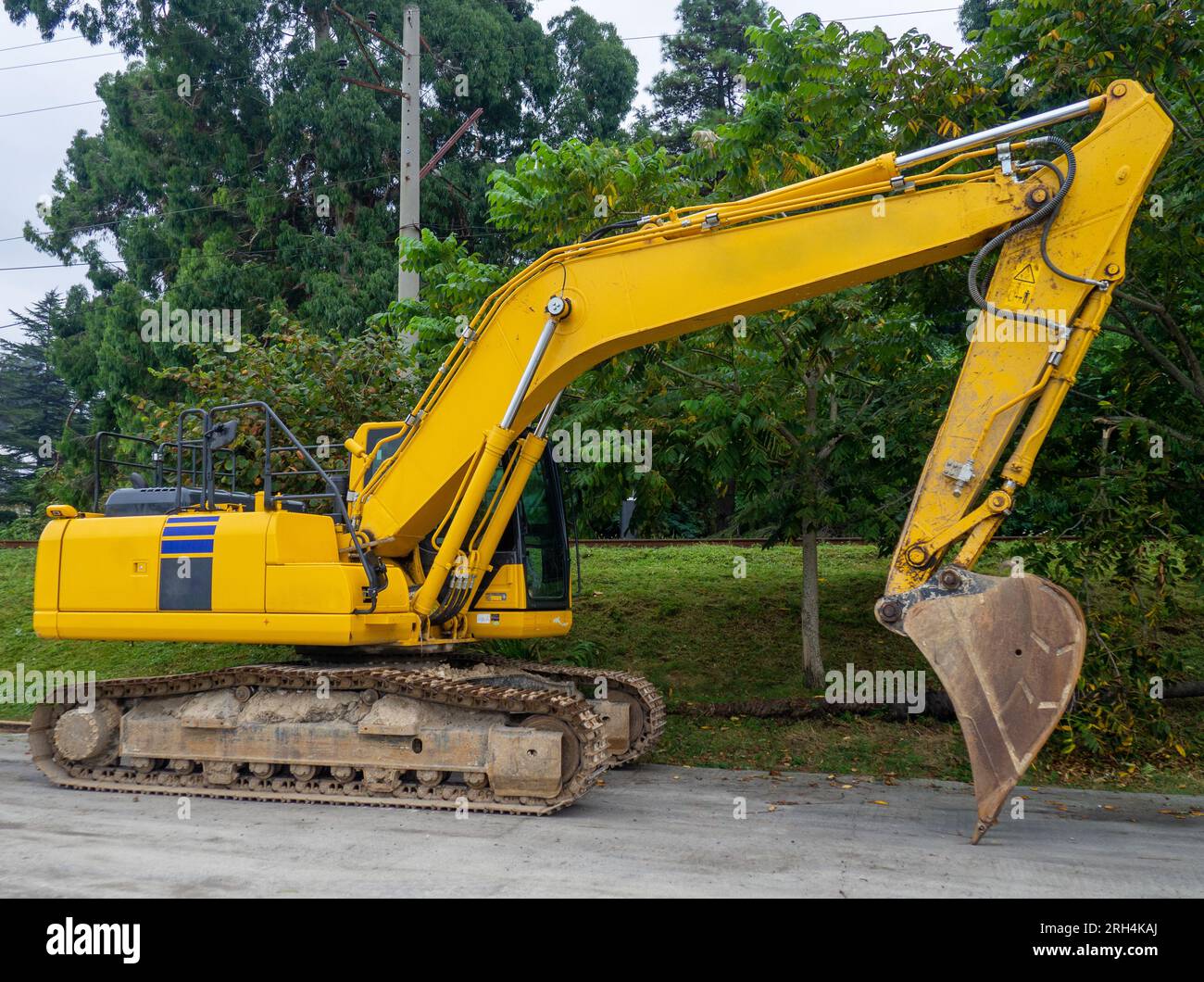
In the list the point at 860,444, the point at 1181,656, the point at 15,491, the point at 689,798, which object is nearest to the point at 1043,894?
the point at 689,798

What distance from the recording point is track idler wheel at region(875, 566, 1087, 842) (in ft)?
20.6

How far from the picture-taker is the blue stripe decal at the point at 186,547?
8.56 meters

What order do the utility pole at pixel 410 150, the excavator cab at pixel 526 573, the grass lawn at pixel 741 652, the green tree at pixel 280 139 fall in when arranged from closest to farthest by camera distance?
1. the excavator cab at pixel 526 573
2. the grass lawn at pixel 741 652
3. the utility pole at pixel 410 150
4. the green tree at pixel 280 139

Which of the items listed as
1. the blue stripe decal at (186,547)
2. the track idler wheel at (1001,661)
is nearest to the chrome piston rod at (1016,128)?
the track idler wheel at (1001,661)

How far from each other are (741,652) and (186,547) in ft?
→ 22.6

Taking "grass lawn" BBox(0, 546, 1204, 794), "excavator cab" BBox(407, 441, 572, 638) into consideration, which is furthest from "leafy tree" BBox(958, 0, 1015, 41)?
"excavator cab" BBox(407, 441, 572, 638)

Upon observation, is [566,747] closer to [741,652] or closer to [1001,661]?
[1001,661]

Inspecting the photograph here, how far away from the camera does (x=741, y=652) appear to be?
13148mm

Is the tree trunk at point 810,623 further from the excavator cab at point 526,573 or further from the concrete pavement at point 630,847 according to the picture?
the excavator cab at point 526,573

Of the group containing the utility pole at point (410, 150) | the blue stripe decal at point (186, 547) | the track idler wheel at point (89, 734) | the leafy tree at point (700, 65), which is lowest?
the track idler wheel at point (89, 734)

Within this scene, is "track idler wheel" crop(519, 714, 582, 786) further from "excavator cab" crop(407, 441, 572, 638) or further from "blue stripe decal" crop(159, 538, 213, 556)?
"blue stripe decal" crop(159, 538, 213, 556)

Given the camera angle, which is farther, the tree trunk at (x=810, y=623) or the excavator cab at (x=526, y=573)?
the tree trunk at (x=810, y=623)

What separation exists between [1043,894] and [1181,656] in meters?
7.60

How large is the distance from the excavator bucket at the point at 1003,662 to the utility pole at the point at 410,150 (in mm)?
10249
